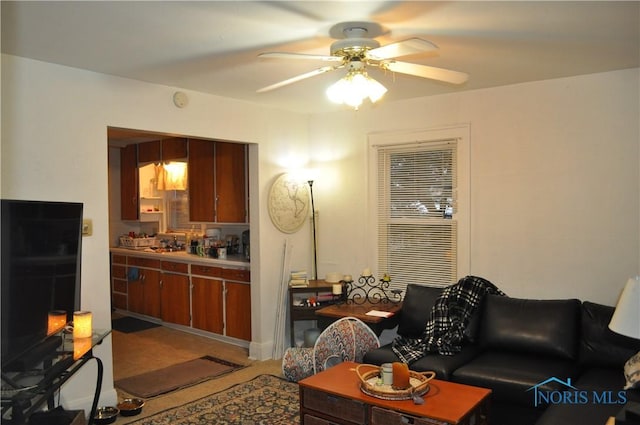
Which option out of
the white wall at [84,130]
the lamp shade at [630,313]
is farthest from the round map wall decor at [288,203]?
the lamp shade at [630,313]

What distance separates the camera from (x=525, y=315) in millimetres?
3682

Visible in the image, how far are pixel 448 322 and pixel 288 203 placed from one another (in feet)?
6.95

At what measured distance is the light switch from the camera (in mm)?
3672

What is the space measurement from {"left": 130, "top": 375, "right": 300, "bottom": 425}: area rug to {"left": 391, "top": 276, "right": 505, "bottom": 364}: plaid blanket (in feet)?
3.04

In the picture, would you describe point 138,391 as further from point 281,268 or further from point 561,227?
point 561,227

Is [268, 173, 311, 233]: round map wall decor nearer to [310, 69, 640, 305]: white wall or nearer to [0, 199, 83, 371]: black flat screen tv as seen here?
[310, 69, 640, 305]: white wall

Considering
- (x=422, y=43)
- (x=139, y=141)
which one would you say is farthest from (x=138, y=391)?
(x=139, y=141)

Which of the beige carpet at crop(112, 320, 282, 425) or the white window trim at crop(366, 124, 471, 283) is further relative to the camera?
the white window trim at crop(366, 124, 471, 283)

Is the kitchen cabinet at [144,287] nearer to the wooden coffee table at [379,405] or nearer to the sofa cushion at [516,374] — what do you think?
the wooden coffee table at [379,405]

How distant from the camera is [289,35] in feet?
9.79

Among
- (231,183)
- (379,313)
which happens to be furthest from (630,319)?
(231,183)

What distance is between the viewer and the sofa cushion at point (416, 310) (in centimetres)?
415

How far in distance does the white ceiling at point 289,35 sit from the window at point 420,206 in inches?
35.0

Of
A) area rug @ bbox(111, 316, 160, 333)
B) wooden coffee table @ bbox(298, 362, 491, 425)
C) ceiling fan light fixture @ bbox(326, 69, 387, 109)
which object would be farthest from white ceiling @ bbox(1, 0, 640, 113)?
area rug @ bbox(111, 316, 160, 333)
